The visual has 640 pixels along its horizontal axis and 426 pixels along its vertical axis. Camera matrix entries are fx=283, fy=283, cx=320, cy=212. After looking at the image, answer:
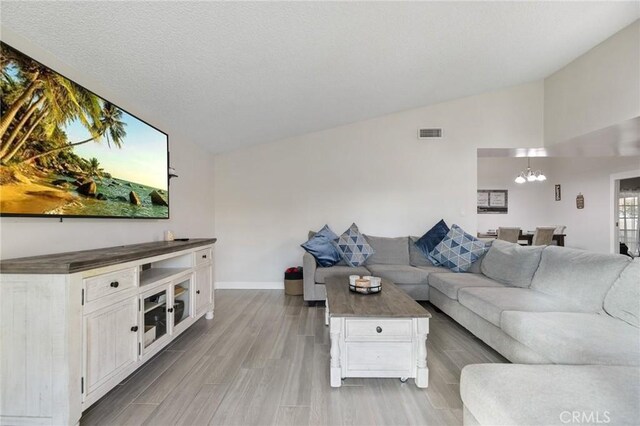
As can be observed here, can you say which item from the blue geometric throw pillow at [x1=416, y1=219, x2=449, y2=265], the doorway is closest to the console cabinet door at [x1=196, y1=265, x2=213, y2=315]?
the blue geometric throw pillow at [x1=416, y1=219, x2=449, y2=265]

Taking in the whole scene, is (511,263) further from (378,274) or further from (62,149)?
(62,149)

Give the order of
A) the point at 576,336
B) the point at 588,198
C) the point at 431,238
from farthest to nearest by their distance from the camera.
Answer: the point at 588,198 → the point at 431,238 → the point at 576,336

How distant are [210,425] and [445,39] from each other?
3514mm

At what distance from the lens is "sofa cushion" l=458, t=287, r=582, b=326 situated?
214 cm

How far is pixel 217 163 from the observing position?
455 cm

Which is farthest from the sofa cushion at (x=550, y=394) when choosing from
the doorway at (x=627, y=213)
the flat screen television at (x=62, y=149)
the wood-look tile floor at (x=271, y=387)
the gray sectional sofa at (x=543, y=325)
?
the doorway at (x=627, y=213)

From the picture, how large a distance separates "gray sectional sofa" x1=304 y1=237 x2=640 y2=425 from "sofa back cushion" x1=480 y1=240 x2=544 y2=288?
0.01 m

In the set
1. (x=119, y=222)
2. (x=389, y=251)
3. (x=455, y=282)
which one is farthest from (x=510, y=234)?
(x=119, y=222)

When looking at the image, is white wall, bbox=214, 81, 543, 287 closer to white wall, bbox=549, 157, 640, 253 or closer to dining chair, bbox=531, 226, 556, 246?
dining chair, bbox=531, 226, 556, 246

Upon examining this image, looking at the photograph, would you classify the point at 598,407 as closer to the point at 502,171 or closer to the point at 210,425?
the point at 210,425

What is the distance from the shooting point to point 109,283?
5.42ft

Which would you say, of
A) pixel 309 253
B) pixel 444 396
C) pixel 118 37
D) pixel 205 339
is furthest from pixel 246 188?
pixel 444 396

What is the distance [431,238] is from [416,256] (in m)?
0.34

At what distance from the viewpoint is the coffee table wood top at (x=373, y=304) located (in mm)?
1866
